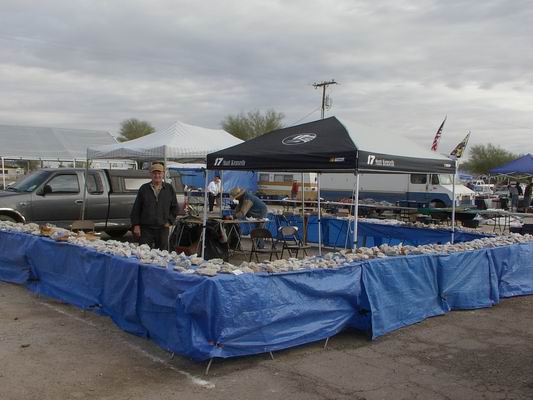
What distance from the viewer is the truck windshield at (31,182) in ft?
39.9

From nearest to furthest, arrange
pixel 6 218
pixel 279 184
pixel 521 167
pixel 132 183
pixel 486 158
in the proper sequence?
pixel 6 218 → pixel 132 183 → pixel 521 167 → pixel 279 184 → pixel 486 158

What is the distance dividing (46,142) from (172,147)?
2027cm

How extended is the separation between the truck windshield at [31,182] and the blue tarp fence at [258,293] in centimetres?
412

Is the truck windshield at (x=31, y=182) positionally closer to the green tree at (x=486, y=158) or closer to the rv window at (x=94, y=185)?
the rv window at (x=94, y=185)

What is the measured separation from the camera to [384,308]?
6.13m

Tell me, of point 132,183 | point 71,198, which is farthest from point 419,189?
point 71,198

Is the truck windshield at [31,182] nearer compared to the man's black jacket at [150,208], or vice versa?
the man's black jacket at [150,208]

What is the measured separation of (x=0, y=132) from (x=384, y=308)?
2868 centimetres

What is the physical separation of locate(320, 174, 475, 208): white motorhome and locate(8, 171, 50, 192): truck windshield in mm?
17077

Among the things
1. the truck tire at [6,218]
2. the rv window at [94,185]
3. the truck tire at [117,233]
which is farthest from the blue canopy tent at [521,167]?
the truck tire at [6,218]

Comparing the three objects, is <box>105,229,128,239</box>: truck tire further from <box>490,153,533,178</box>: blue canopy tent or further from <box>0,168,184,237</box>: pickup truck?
<box>490,153,533,178</box>: blue canopy tent

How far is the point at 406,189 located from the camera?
2666 centimetres

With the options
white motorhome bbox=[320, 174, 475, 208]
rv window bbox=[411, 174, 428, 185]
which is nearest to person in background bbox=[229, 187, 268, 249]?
white motorhome bbox=[320, 174, 475, 208]

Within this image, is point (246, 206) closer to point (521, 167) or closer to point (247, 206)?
point (247, 206)
